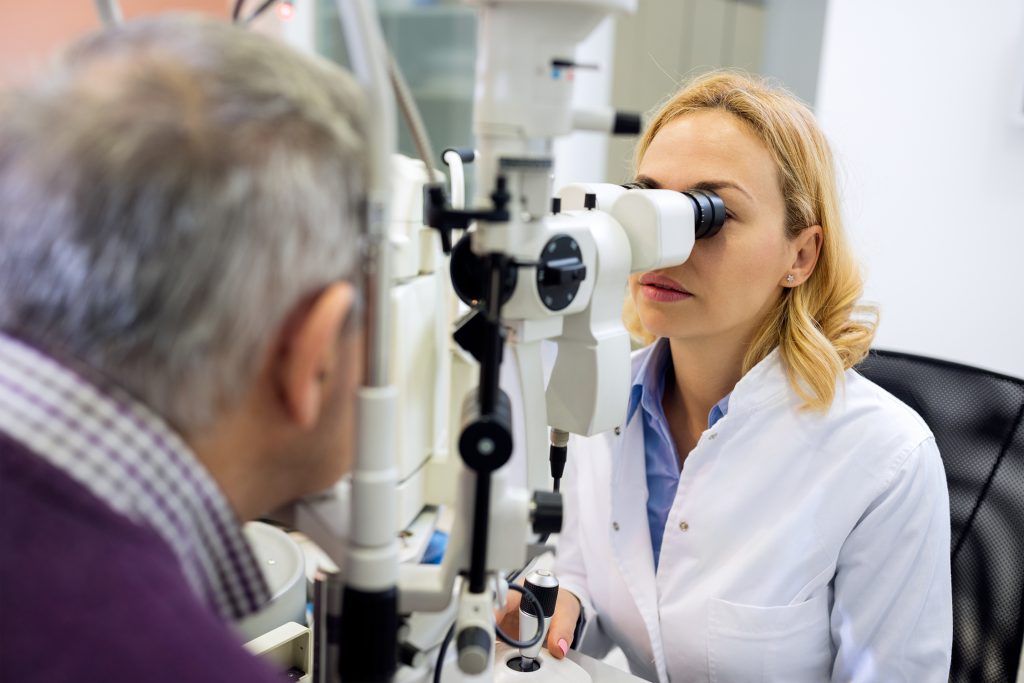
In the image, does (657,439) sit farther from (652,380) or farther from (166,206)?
(166,206)

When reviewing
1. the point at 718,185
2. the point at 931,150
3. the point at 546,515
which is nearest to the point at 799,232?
the point at 718,185

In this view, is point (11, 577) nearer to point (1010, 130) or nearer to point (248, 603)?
point (248, 603)

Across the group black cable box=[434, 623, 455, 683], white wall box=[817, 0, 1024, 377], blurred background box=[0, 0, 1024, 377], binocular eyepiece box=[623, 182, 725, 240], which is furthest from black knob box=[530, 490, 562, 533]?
white wall box=[817, 0, 1024, 377]

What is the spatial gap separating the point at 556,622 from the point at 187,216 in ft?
2.61

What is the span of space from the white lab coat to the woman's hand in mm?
113

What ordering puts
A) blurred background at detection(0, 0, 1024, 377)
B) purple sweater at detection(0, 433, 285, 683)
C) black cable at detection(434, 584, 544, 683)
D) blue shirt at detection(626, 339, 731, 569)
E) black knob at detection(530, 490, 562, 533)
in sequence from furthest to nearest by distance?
blurred background at detection(0, 0, 1024, 377)
blue shirt at detection(626, 339, 731, 569)
black cable at detection(434, 584, 544, 683)
black knob at detection(530, 490, 562, 533)
purple sweater at detection(0, 433, 285, 683)

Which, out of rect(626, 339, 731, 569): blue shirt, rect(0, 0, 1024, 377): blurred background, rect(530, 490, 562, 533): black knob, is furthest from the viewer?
rect(0, 0, 1024, 377): blurred background

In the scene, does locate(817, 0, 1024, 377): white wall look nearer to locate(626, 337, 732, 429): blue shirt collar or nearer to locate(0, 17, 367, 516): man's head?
locate(626, 337, 732, 429): blue shirt collar

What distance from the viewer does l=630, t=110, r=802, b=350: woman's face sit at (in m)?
1.10

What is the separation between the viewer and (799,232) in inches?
45.6

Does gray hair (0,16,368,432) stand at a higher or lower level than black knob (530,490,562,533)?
higher

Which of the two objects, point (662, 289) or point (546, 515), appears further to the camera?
point (662, 289)

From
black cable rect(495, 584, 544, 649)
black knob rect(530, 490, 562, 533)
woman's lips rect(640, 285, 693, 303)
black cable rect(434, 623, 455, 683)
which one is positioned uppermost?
woman's lips rect(640, 285, 693, 303)

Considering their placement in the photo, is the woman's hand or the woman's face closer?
the woman's hand
